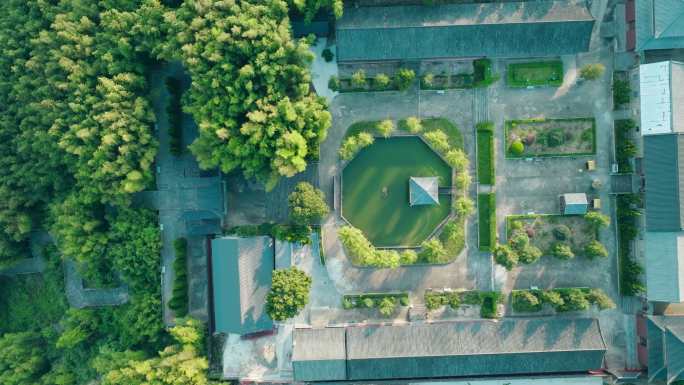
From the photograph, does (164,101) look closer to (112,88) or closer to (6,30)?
(112,88)

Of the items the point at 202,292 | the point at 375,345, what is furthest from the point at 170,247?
the point at 375,345

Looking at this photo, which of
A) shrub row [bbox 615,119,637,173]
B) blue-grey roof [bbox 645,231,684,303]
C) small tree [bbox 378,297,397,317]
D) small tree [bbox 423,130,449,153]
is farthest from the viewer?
shrub row [bbox 615,119,637,173]

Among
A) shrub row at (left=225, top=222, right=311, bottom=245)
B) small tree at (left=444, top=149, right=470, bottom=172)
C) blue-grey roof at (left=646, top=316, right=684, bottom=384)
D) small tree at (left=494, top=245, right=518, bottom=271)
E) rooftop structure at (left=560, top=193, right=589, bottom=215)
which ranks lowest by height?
blue-grey roof at (left=646, top=316, right=684, bottom=384)

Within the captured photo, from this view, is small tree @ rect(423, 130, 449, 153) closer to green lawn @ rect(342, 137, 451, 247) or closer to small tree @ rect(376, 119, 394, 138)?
green lawn @ rect(342, 137, 451, 247)

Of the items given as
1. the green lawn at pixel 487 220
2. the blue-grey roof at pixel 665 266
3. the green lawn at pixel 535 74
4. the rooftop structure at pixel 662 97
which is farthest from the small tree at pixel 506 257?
the rooftop structure at pixel 662 97

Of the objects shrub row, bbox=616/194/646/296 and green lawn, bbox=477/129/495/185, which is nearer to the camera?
shrub row, bbox=616/194/646/296

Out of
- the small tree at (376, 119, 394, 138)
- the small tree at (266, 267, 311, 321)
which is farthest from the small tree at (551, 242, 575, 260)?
the small tree at (266, 267, 311, 321)
